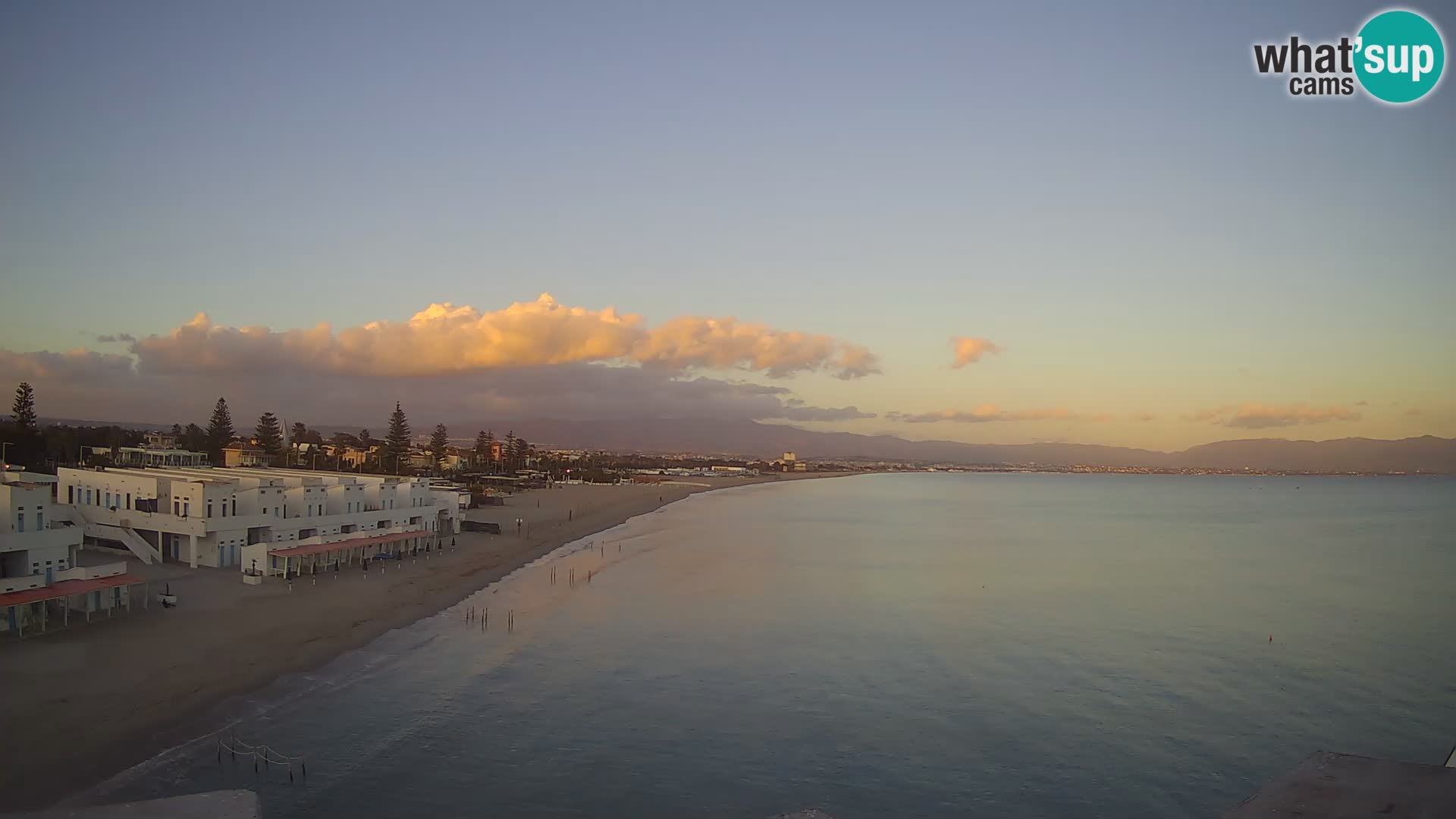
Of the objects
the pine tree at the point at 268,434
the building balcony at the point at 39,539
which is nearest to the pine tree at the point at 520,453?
the pine tree at the point at 268,434

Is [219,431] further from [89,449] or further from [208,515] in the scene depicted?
[208,515]

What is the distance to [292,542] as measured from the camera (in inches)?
1531

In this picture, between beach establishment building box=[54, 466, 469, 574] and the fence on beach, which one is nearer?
the fence on beach

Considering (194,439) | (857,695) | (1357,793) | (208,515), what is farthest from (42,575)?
(194,439)

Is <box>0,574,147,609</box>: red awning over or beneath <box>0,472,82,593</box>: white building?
beneath

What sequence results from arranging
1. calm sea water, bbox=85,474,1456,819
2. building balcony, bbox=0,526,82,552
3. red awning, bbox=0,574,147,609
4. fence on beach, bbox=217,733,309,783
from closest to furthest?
1. fence on beach, bbox=217,733,309,783
2. calm sea water, bbox=85,474,1456,819
3. red awning, bbox=0,574,147,609
4. building balcony, bbox=0,526,82,552

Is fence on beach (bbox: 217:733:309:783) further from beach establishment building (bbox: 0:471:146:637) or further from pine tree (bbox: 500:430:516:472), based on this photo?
pine tree (bbox: 500:430:516:472)

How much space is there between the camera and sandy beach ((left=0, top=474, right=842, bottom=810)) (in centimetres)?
1745

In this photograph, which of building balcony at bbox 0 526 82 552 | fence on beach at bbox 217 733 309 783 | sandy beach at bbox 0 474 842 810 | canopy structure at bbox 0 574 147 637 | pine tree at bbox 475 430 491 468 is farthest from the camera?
pine tree at bbox 475 430 491 468

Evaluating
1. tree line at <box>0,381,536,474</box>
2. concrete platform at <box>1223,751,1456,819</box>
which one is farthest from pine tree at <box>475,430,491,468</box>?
concrete platform at <box>1223,751,1456,819</box>

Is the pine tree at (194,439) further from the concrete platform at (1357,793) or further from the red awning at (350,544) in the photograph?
the concrete platform at (1357,793)

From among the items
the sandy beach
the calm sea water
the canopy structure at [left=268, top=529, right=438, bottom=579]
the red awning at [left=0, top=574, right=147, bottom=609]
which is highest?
the red awning at [left=0, top=574, right=147, bottom=609]

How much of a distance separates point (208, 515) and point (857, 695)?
28348 millimetres

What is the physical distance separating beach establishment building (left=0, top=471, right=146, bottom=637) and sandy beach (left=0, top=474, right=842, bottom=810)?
1.14 meters
